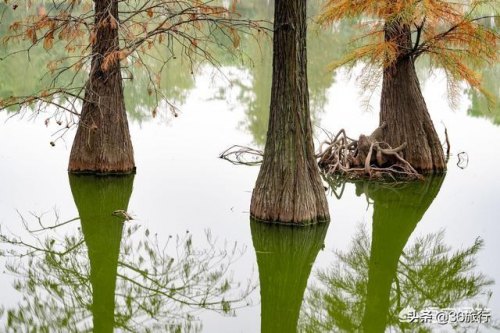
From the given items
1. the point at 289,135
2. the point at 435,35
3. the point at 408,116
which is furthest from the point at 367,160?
the point at 289,135

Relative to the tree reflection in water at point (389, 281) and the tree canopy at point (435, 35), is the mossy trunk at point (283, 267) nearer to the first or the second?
the tree reflection in water at point (389, 281)

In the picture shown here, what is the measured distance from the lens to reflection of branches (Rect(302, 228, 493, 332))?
5836mm

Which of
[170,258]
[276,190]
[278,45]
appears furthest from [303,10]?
[170,258]

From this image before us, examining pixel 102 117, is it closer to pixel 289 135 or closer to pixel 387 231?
pixel 289 135

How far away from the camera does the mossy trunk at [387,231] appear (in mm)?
6053

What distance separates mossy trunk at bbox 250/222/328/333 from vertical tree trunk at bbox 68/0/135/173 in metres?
2.73

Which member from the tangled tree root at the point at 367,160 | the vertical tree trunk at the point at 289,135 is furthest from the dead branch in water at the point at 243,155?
the vertical tree trunk at the point at 289,135

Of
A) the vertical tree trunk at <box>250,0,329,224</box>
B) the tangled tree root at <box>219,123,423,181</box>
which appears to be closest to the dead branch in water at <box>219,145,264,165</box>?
the tangled tree root at <box>219,123,423,181</box>

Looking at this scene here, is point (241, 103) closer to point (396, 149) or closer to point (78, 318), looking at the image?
point (396, 149)

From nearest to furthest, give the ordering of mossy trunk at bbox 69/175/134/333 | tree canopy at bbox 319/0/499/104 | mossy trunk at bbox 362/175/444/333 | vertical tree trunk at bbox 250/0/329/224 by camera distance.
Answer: mossy trunk at bbox 69/175/134/333 < mossy trunk at bbox 362/175/444/333 < vertical tree trunk at bbox 250/0/329/224 < tree canopy at bbox 319/0/499/104

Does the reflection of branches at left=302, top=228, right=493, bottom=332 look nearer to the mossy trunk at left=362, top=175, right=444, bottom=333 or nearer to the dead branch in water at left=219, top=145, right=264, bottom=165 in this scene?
the mossy trunk at left=362, top=175, right=444, bottom=333

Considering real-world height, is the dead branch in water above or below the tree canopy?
below

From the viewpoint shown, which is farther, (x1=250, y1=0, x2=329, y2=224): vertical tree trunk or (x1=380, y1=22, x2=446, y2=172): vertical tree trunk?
(x1=380, y1=22, x2=446, y2=172): vertical tree trunk

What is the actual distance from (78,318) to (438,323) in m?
2.79
